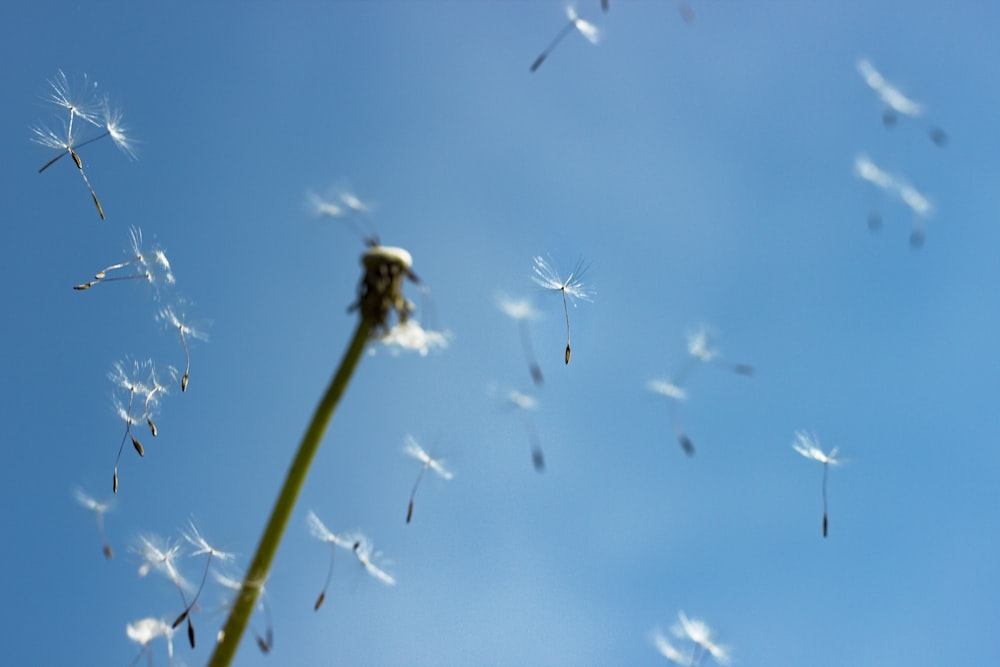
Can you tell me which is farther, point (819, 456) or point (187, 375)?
point (819, 456)

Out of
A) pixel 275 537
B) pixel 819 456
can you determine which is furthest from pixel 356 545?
pixel 819 456

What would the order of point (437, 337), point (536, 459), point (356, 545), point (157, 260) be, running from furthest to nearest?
1. point (157, 260)
2. point (356, 545)
3. point (536, 459)
4. point (437, 337)

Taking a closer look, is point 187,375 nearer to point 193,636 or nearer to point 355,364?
point 193,636

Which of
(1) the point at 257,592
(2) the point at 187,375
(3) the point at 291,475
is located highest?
(3) the point at 291,475

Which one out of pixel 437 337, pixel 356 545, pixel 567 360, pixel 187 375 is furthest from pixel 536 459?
pixel 187 375

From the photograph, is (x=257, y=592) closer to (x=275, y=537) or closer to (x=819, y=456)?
(x=275, y=537)

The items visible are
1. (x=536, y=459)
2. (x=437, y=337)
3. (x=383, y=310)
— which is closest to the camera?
(x=383, y=310)

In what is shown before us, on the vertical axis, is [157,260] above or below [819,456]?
below
